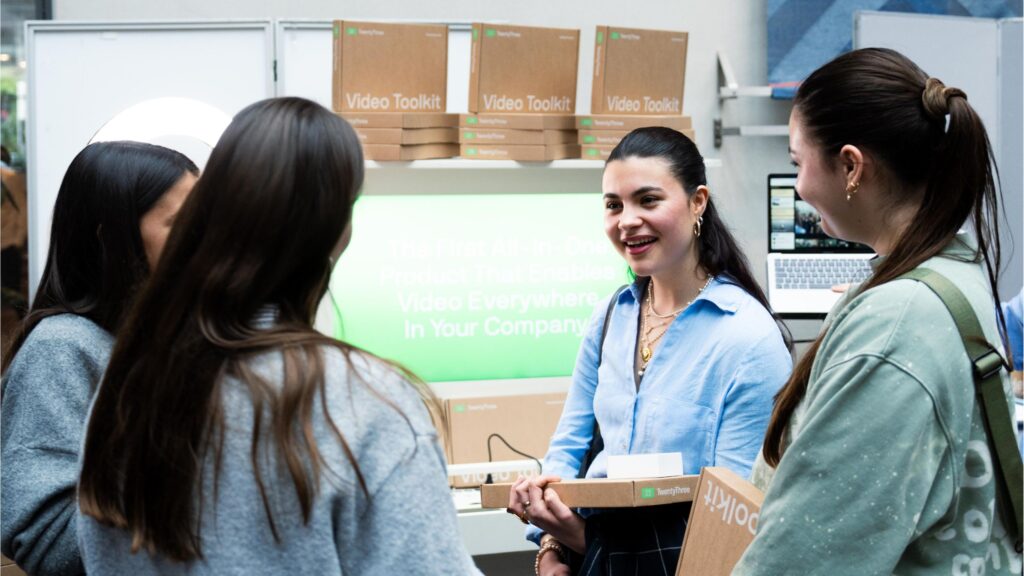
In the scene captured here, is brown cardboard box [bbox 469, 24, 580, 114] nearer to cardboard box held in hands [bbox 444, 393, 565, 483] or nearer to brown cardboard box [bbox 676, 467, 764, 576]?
cardboard box held in hands [bbox 444, 393, 565, 483]

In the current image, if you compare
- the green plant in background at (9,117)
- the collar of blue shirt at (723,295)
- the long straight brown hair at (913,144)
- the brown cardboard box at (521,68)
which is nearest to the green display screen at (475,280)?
the brown cardboard box at (521,68)

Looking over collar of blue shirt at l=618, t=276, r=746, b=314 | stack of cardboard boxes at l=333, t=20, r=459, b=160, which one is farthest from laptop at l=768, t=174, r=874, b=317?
collar of blue shirt at l=618, t=276, r=746, b=314

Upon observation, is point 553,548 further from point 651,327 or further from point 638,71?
point 638,71

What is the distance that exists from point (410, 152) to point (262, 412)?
2.26 metres

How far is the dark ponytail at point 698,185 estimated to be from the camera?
2.05 m

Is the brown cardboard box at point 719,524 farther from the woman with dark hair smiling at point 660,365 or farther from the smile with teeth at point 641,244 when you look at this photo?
the smile with teeth at point 641,244

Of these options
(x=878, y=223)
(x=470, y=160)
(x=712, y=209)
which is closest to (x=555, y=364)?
(x=470, y=160)

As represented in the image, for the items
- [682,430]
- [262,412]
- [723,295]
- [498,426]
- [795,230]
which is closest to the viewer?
[262,412]

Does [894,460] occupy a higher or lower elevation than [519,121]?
lower

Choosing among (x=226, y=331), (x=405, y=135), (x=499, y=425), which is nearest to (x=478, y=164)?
(x=405, y=135)

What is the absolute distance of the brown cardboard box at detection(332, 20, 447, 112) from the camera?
2.96 metres

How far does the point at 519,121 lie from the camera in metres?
3.12

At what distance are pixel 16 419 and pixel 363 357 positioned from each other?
0.59 m

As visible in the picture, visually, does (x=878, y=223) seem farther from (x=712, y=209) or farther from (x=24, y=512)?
(x=24, y=512)
